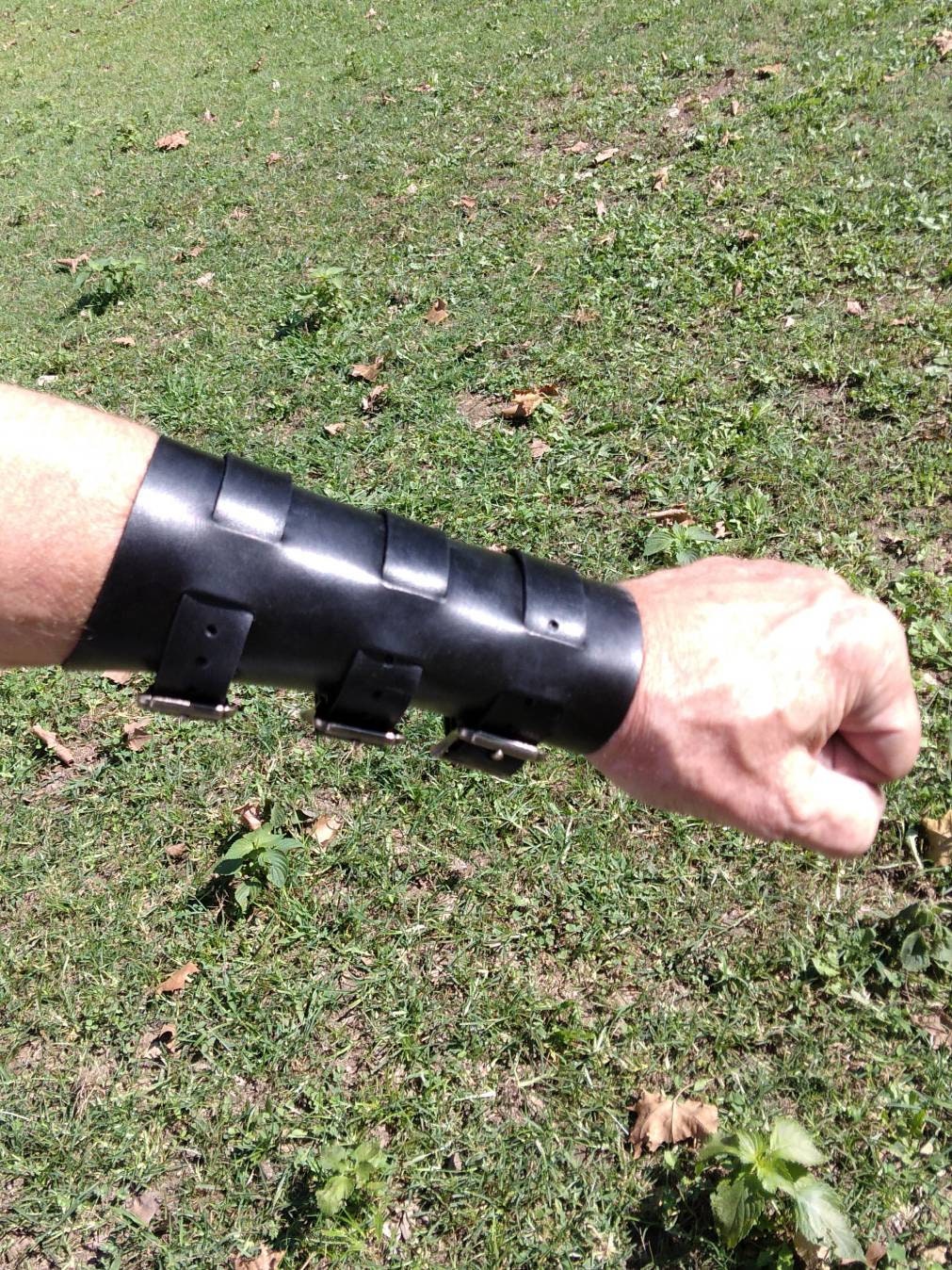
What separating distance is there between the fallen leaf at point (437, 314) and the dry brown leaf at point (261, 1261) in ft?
14.1

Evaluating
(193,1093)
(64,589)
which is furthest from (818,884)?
(64,589)

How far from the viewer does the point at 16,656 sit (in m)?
1.42

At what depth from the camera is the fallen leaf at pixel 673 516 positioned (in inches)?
139

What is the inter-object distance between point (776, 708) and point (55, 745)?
2.87 m

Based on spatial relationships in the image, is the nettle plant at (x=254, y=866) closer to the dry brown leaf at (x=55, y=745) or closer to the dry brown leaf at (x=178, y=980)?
the dry brown leaf at (x=178, y=980)

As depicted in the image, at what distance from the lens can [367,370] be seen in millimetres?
4785

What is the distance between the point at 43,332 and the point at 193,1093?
5322 mm

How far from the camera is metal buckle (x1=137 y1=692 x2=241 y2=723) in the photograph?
4.56 ft

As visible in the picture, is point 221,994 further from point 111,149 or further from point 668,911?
point 111,149

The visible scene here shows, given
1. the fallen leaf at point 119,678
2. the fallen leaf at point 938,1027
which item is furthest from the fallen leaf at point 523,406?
the fallen leaf at point 938,1027

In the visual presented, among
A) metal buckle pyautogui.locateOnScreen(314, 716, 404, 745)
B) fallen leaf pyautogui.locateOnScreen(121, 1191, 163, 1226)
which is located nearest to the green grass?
fallen leaf pyautogui.locateOnScreen(121, 1191, 163, 1226)

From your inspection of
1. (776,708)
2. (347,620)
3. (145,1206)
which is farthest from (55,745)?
(776,708)

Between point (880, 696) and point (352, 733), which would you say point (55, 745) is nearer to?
point (352, 733)

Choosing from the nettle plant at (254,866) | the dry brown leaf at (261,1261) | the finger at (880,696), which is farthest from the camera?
the nettle plant at (254,866)
